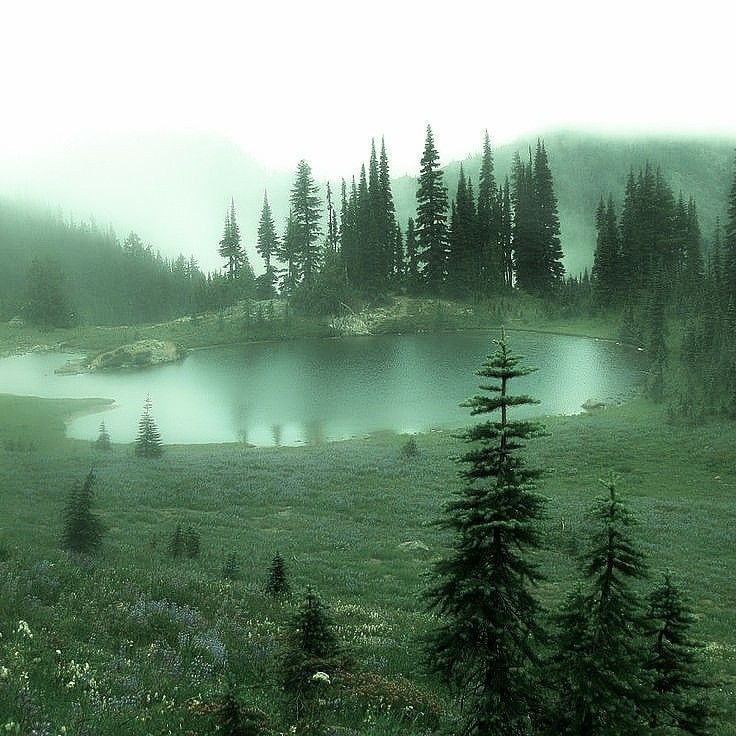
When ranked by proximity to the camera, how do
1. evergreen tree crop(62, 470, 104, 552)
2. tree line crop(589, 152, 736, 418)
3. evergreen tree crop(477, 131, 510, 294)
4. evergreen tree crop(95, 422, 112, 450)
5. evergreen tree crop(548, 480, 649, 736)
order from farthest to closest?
evergreen tree crop(477, 131, 510, 294) → tree line crop(589, 152, 736, 418) → evergreen tree crop(95, 422, 112, 450) → evergreen tree crop(62, 470, 104, 552) → evergreen tree crop(548, 480, 649, 736)

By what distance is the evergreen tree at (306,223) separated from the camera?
114 metres

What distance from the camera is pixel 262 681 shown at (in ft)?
30.4

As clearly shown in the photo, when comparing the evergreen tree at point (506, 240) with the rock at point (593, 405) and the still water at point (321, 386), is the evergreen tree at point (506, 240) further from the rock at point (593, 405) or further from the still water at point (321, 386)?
the rock at point (593, 405)

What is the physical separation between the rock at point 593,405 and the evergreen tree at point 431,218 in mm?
64757

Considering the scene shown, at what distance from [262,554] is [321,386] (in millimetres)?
39674

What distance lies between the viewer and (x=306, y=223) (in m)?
115

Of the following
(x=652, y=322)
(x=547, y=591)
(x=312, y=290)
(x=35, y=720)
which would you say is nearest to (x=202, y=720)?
(x=35, y=720)

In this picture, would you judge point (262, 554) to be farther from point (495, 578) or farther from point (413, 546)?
point (495, 578)

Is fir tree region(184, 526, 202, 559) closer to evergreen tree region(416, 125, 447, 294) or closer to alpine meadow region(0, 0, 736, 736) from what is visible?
alpine meadow region(0, 0, 736, 736)

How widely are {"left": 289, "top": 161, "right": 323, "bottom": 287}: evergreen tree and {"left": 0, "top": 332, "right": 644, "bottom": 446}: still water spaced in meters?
31.2

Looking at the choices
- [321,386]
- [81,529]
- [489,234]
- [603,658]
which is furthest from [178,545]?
[489,234]

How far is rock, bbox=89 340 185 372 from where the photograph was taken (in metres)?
77.1

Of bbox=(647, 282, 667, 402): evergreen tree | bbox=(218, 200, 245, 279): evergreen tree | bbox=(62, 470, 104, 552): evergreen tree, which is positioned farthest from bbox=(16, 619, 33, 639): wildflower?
bbox=(218, 200, 245, 279): evergreen tree

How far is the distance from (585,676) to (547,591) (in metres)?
12.4
